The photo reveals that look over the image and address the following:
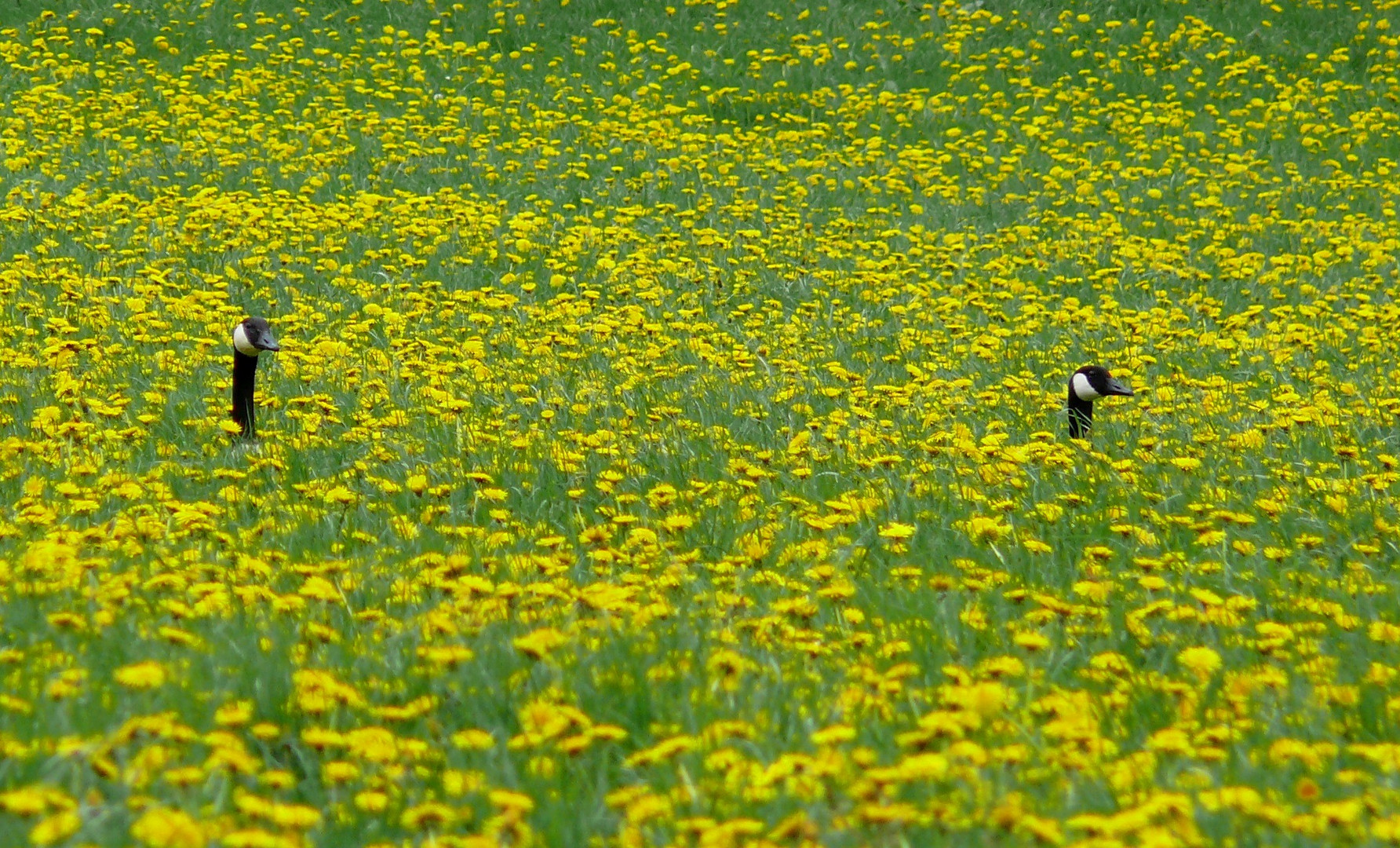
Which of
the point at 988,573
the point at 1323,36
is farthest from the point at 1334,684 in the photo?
the point at 1323,36

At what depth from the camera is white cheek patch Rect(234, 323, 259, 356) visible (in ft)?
16.3

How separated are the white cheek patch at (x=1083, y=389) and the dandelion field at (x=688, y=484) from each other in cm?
A: 16

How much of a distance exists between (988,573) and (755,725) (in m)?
1.15

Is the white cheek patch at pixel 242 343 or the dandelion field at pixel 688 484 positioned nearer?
the dandelion field at pixel 688 484

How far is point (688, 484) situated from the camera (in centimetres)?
452

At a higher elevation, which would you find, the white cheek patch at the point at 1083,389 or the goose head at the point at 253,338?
the goose head at the point at 253,338

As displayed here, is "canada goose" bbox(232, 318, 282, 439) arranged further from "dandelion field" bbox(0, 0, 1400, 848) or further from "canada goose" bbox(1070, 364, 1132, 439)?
"canada goose" bbox(1070, 364, 1132, 439)

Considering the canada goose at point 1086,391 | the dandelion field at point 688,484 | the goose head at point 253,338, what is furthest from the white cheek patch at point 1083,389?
the goose head at point 253,338

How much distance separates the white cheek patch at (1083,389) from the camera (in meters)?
4.99

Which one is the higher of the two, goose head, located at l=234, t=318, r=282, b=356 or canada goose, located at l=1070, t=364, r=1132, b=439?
goose head, located at l=234, t=318, r=282, b=356

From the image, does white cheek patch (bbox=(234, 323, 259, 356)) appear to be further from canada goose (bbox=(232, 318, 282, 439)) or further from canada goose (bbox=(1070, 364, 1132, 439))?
canada goose (bbox=(1070, 364, 1132, 439))

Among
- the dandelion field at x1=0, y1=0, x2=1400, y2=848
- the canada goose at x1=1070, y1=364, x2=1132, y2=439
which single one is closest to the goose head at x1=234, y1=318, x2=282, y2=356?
the dandelion field at x1=0, y1=0, x2=1400, y2=848

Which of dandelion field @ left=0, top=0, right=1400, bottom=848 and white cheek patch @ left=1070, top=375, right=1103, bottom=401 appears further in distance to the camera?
white cheek patch @ left=1070, top=375, right=1103, bottom=401

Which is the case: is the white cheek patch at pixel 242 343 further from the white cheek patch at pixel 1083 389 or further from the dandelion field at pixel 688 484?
the white cheek patch at pixel 1083 389
